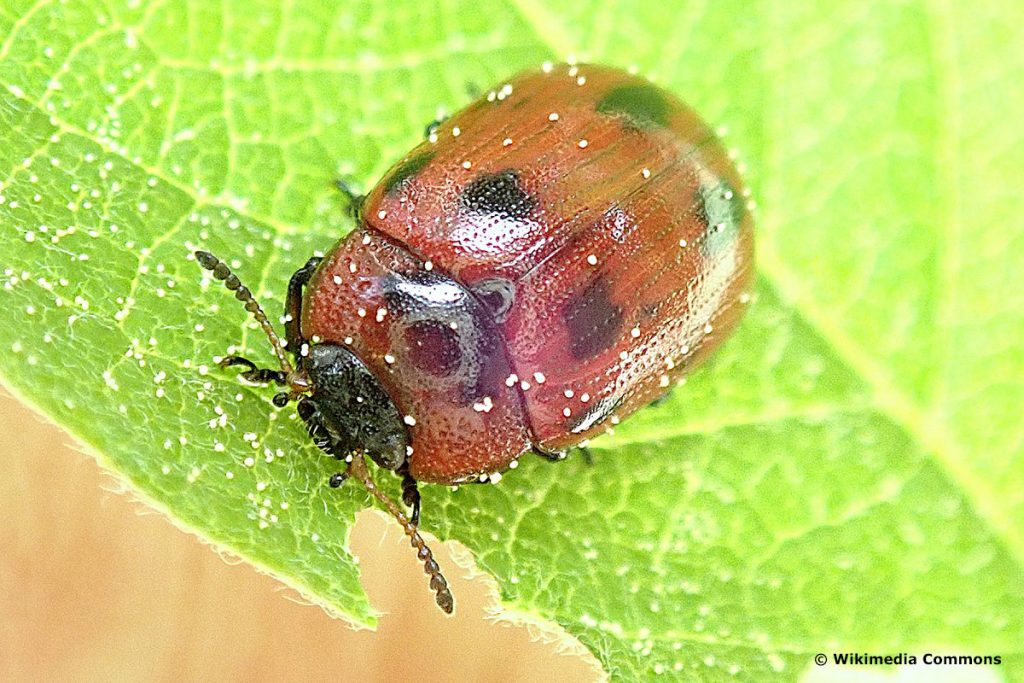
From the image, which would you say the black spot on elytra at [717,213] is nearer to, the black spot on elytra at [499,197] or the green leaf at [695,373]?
the green leaf at [695,373]

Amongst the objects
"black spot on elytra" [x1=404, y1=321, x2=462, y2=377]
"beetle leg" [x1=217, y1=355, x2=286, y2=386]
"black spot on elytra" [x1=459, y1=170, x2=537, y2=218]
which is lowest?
"black spot on elytra" [x1=404, y1=321, x2=462, y2=377]

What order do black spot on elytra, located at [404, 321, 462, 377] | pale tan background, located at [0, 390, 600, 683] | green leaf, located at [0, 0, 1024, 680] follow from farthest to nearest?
pale tan background, located at [0, 390, 600, 683], black spot on elytra, located at [404, 321, 462, 377], green leaf, located at [0, 0, 1024, 680]

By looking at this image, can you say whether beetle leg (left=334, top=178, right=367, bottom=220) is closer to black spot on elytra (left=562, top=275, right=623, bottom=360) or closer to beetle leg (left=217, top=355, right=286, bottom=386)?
beetle leg (left=217, top=355, right=286, bottom=386)

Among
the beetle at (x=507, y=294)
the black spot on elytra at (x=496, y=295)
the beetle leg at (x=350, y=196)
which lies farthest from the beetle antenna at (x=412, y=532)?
the beetle leg at (x=350, y=196)

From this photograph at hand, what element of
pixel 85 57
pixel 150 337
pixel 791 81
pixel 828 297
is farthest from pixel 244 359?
pixel 791 81

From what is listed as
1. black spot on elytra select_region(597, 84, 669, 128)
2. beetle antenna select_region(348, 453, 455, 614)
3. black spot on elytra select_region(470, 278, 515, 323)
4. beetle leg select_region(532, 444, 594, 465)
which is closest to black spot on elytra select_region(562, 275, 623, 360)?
black spot on elytra select_region(470, 278, 515, 323)

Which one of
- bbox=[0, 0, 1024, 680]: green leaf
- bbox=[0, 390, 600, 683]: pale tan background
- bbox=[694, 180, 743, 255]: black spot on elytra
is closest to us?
bbox=[0, 0, 1024, 680]: green leaf

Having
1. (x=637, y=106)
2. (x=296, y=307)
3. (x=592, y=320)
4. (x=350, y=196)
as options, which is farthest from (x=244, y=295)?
(x=637, y=106)
